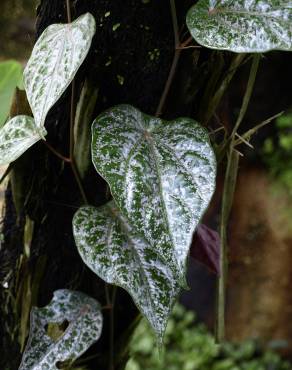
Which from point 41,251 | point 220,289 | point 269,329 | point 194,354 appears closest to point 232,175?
point 220,289

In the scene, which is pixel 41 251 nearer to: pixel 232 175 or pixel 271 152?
pixel 232 175

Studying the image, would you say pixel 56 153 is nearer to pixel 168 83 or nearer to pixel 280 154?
pixel 168 83

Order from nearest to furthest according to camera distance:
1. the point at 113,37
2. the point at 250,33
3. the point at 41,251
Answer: the point at 250,33, the point at 113,37, the point at 41,251

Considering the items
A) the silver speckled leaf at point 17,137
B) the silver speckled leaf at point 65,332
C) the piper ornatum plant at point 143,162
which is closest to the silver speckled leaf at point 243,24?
the piper ornatum plant at point 143,162

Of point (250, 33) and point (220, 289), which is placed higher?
point (250, 33)

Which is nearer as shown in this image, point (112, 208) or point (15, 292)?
point (112, 208)

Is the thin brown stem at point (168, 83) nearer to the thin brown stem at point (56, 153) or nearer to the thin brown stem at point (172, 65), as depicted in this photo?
the thin brown stem at point (172, 65)

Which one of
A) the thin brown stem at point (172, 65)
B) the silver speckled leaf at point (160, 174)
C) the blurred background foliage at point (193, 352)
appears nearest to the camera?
the silver speckled leaf at point (160, 174)
